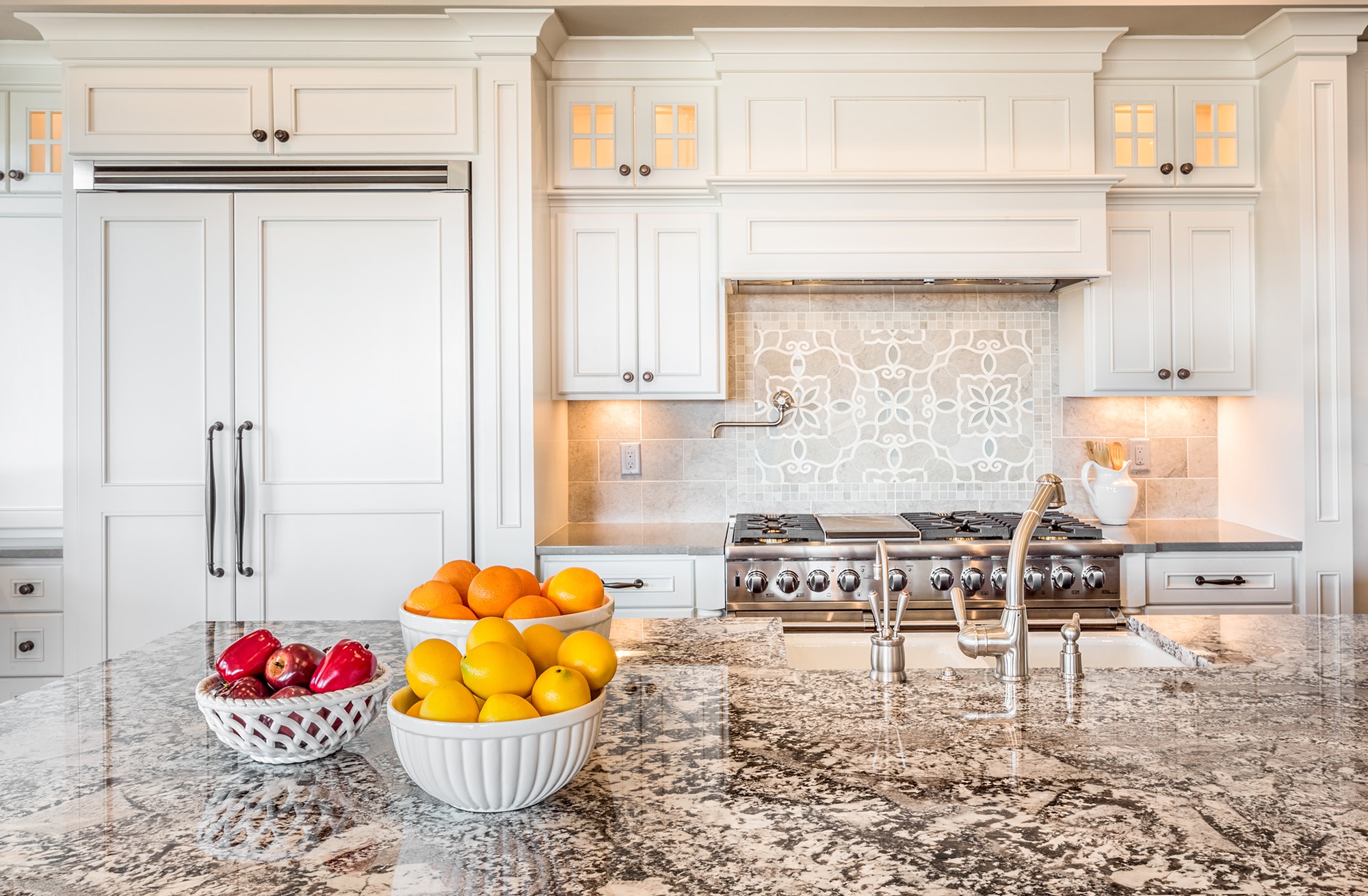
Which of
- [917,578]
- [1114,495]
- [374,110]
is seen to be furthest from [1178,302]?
[374,110]

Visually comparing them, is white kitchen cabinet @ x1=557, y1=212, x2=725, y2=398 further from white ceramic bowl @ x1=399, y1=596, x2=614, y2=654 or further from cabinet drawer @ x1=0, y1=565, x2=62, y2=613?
white ceramic bowl @ x1=399, y1=596, x2=614, y2=654

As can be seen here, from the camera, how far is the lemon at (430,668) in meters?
0.91

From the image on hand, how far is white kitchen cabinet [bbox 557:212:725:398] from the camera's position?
3.14m

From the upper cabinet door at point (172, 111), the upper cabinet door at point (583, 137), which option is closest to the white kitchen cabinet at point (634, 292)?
the upper cabinet door at point (583, 137)

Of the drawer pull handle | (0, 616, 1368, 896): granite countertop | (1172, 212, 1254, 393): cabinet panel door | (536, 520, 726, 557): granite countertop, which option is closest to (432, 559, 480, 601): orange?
(0, 616, 1368, 896): granite countertop

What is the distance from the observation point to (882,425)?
3.49m

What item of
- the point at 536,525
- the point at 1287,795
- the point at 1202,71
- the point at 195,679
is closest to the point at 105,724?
the point at 195,679

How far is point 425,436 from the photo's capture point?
2.88 meters

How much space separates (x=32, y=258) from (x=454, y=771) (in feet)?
10.9

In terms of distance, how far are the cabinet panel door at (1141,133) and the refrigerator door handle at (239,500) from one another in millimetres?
2938

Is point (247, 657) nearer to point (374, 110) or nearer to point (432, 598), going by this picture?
point (432, 598)

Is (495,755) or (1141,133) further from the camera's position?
(1141,133)

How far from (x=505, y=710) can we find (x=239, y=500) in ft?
7.59

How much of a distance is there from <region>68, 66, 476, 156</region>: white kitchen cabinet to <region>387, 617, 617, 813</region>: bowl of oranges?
7.58 feet
